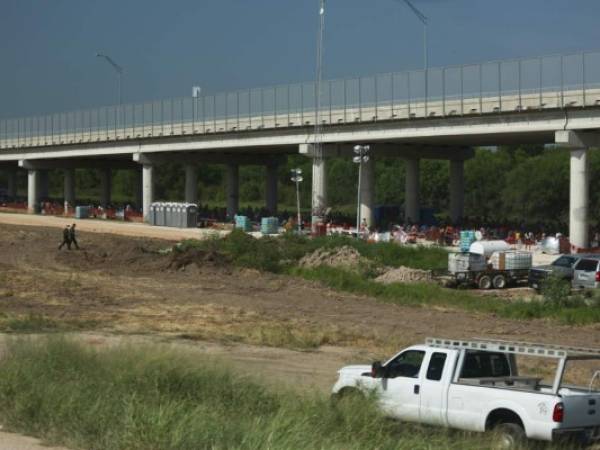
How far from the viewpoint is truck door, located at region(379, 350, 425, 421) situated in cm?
1595

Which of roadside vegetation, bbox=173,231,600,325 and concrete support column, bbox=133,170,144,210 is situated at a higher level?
concrete support column, bbox=133,170,144,210

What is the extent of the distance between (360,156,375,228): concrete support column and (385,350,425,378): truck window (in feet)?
187

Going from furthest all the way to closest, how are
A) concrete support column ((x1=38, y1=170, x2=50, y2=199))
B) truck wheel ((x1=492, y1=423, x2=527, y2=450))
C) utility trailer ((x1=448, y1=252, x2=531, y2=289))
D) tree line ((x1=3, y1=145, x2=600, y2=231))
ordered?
concrete support column ((x1=38, y1=170, x2=50, y2=199)) → tree line ((x1=3, y1=145, x2=600, y2=231)) → utility trailer ((x1=448, y1=252, x2=531, y2=289)) → truck wheel ((x1=492, y1=423, x2=527, y2=450))

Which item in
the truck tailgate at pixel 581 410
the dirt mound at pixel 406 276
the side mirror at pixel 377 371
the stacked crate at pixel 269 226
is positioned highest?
the stacked crate at pixel 269 226

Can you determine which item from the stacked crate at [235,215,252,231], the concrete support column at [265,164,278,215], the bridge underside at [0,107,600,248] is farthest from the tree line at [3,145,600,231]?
the stacked crate at [235,215,252,231]

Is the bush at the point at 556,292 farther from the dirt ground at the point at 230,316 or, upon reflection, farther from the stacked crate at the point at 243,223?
the stacked crate at the point at 243,223

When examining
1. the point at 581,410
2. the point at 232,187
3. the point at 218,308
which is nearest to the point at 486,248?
the point at 218,308

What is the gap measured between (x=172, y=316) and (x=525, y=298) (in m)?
14.3

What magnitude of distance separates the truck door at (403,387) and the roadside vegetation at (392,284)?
17973mm

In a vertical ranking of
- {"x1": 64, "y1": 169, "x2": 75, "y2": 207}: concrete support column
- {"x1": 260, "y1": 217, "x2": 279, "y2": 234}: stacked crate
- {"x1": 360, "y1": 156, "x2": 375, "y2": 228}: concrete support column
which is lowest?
{"x1": 260, "y1": 217, "x2": 279, "y2": 234}: stacked crate

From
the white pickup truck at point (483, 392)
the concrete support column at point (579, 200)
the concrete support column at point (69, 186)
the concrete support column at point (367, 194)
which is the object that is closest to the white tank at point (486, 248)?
the concrete support column at point (579, 200)

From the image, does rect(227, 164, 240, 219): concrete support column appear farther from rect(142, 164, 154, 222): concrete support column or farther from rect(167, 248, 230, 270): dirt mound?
rect(167, 248, 230, 270): dirt mound

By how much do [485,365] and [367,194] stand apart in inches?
2297

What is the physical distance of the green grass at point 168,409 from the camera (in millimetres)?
12258
